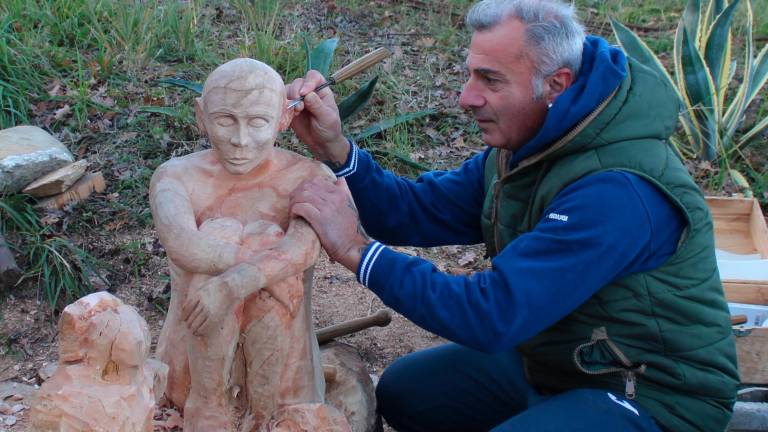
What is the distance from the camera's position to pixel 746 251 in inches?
182

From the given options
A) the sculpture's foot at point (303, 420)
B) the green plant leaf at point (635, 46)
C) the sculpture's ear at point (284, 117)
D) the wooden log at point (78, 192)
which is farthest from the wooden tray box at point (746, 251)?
the wooden log at point (78, 192)

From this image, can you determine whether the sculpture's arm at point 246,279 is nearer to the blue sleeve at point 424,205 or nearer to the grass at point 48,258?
the blue sleeve at point 424,205

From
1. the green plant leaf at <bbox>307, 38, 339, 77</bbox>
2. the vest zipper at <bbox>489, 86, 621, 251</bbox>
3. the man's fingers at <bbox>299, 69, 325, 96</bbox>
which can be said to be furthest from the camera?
the green plant leaf at <bbox>307, 38, 339, 77</bbox>

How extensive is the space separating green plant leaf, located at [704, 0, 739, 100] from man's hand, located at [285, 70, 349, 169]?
340 centimetres

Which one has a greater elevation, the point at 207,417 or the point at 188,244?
the point at 188,244

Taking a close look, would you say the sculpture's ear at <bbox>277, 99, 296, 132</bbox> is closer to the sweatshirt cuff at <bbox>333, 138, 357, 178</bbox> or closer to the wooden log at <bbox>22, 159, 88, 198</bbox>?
the sweatshirt cuff at <bbox>333, 138, 357, 178</bbox>

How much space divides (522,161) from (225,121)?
3.44 ft

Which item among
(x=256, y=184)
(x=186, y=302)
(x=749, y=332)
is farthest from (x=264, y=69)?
(x=749, y=332)

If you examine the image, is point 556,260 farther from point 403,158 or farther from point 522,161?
point 403,158

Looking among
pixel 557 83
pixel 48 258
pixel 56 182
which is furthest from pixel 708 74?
pixel 48 258

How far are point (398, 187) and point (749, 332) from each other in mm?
1728

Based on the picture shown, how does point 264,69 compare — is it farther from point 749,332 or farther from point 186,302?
point 749,332

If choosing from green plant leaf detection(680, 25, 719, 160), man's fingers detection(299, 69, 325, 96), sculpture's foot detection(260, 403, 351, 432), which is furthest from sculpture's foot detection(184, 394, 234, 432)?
green plant leaf detection(680, 25, 719, 160)

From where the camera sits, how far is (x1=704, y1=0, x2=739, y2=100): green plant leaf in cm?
561
